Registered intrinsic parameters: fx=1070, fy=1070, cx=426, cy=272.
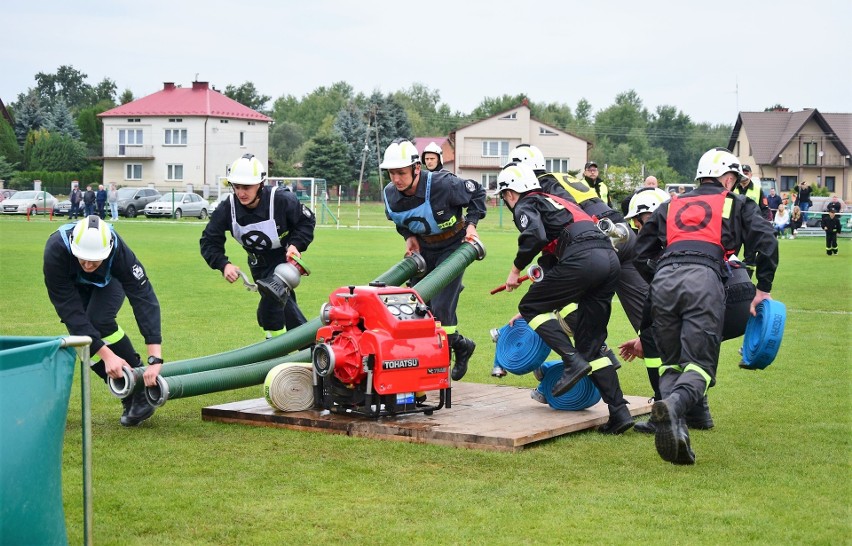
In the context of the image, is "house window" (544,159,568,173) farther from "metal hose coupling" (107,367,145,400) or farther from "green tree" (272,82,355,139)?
"metal hose coupling" (107,367,145,400)

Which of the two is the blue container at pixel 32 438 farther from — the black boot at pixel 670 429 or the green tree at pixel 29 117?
the green tree at pixel 29 117

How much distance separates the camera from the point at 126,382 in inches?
315

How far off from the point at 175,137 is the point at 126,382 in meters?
76.5

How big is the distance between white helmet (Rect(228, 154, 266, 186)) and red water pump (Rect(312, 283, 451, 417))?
1.71 metres

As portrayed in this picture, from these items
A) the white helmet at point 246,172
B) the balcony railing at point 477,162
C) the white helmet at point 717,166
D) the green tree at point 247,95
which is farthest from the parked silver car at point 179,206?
the green tree at point 247,95

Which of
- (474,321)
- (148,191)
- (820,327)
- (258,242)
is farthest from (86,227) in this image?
(148,191)

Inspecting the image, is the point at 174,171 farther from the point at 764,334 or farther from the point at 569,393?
the point at 764,334

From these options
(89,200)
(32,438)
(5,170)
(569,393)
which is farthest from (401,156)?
(5,170)

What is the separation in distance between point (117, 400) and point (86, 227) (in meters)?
2.31

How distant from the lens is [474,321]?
15.3 meters

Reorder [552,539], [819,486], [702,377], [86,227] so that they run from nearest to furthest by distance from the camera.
A: [552,539], [819,486], [702,377], [86,227]

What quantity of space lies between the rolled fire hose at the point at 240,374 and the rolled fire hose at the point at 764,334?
109 inches

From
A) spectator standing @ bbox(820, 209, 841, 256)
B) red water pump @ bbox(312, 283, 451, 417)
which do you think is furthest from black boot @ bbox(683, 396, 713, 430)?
spectator standing @ bbox(820, 209, 841, 256)

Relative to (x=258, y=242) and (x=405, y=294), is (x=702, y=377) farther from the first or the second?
(x=258, y=242)
